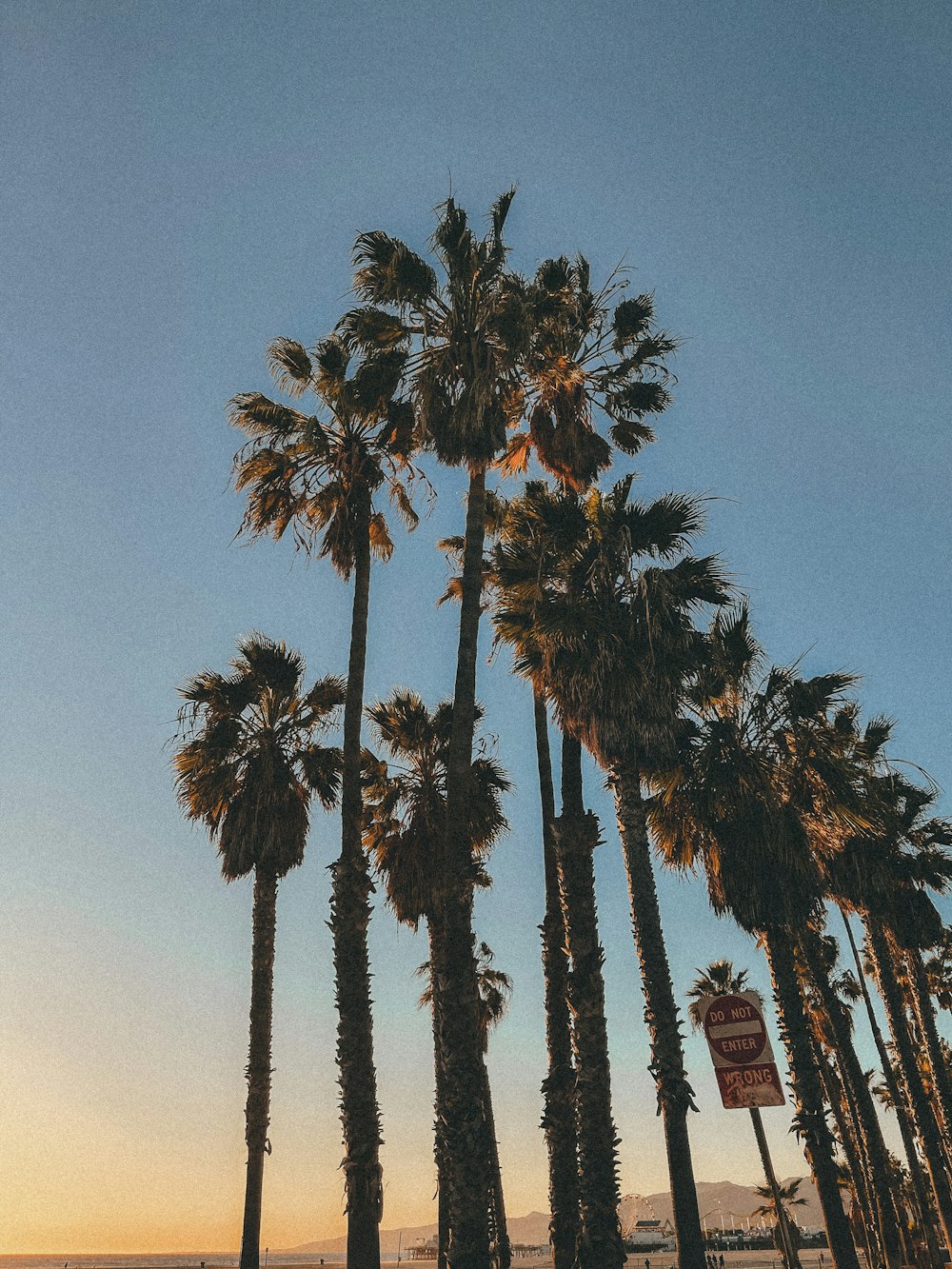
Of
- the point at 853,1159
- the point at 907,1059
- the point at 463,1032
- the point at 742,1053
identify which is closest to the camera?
the point at 742,1053

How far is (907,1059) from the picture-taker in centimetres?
2631

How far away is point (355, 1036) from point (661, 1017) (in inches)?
198

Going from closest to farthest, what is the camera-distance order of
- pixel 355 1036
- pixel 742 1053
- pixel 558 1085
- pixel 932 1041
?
pixel 742 1053 < pixel 355 1036 < pixel 558 1085 < pixel 932 1041

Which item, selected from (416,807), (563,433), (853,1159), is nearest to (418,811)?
(416,807)

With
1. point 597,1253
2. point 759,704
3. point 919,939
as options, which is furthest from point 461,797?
point 919,939

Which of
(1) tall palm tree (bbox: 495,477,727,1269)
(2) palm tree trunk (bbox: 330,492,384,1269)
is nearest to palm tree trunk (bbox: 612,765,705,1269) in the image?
(1) tall palm tree (bbox: 495,477,727,1269)

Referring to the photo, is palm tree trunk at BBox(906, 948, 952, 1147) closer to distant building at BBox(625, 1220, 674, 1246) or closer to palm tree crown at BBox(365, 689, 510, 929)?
palm tree crown at BBox(365, 689, 510, 929)

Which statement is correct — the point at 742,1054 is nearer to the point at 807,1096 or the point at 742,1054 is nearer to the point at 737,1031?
the point at 737,1031

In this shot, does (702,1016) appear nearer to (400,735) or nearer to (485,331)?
(485,331)

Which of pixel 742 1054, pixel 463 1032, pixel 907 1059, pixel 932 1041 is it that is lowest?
pixel 742 1054

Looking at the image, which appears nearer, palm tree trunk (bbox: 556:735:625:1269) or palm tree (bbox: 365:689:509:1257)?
palm tree trunk (bbox: 556:735:625:1269)

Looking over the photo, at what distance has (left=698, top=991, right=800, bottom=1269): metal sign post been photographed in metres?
8.48

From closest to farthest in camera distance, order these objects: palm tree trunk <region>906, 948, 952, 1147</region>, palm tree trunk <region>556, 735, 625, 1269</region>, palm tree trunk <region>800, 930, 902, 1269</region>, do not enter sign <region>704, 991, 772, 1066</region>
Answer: do not enter sign <region>704, 991, 772, 1066</region>
palm tree trunk <region>556, 735, 625, 1269</region>
palm tree trunk <region>800, 930, 902, 1269</region>
palm tree trunk <region>906, 948, 952, 1147</region>

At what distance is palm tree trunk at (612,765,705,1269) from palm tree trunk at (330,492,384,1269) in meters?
4.62
